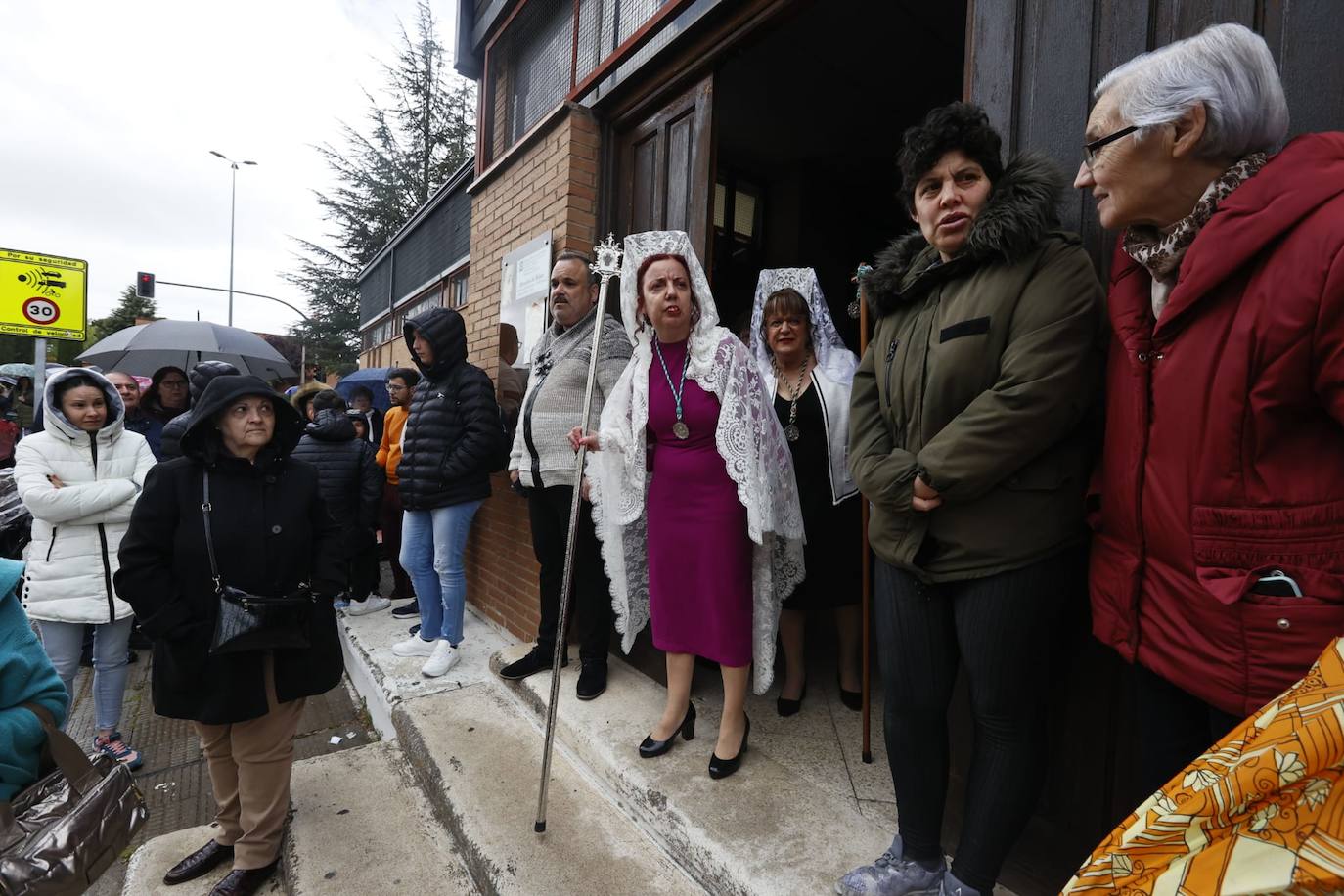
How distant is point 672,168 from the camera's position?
3535 millimetres

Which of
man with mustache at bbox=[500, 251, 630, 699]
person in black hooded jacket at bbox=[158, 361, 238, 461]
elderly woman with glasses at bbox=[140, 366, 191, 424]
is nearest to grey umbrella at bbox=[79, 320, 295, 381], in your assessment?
elderly woman with glasses at bbox=[140, 366, 191, 424]

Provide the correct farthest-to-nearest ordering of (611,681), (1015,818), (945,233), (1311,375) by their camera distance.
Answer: (611,681)
(945,233)
(1015,818)
(1311,375)

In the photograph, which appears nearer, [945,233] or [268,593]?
[945,233]

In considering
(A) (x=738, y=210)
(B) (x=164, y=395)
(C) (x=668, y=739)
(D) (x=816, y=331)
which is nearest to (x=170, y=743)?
(B) (x=164, y=395)

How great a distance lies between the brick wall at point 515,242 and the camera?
390 centimetres

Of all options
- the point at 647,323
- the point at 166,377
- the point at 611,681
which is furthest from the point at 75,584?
the point at 647,323

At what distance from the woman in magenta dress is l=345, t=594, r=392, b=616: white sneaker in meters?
3.39

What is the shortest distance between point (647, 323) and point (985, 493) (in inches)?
59.9

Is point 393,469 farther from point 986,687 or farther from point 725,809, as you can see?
point 986,687

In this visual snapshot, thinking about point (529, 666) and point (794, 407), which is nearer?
point (794, 407)

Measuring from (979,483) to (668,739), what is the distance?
1.64 meters

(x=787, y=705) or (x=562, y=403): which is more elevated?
(x=562, y=403)

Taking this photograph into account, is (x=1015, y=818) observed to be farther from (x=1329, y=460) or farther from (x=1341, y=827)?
(x=1329, y=460)

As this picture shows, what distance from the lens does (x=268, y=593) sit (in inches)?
91.4
